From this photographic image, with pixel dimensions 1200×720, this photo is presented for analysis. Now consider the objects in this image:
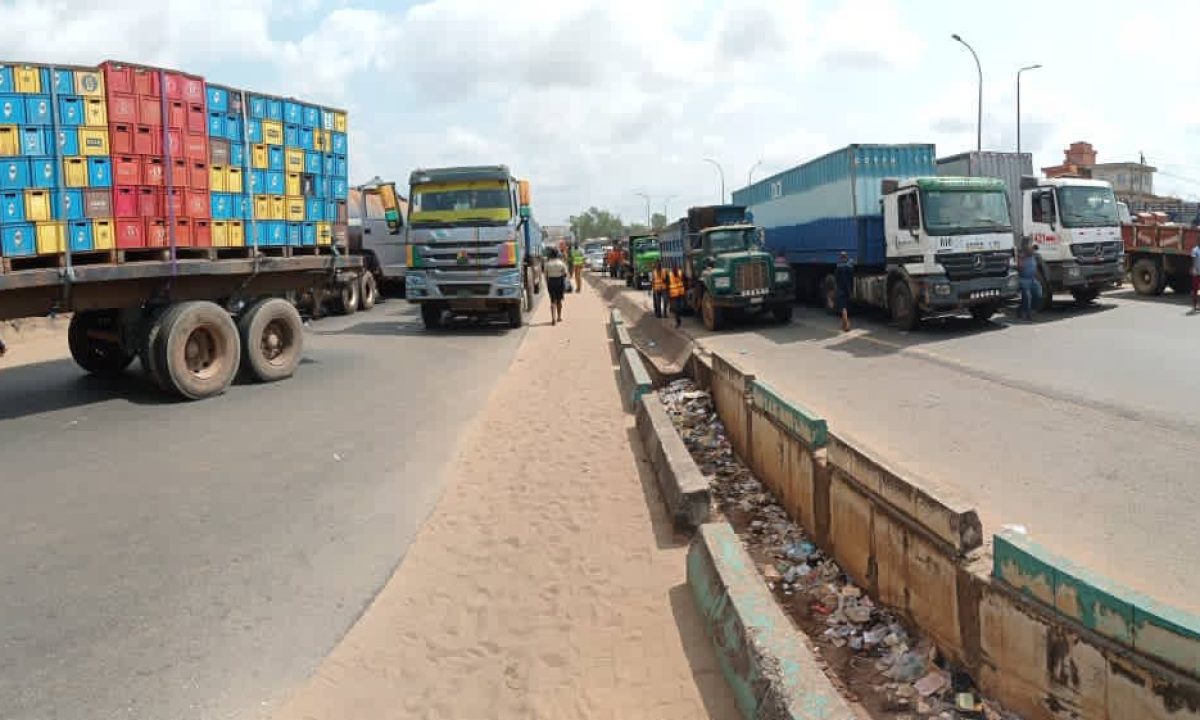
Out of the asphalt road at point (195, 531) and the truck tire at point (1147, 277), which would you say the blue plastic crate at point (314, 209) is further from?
the truck tire at point (1147, 277)

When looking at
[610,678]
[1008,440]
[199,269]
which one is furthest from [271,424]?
[1008,440]

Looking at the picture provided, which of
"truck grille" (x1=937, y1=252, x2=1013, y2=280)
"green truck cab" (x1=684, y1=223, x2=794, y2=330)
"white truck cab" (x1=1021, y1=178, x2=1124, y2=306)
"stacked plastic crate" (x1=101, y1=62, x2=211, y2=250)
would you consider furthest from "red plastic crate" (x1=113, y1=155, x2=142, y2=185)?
"white truck cab" (x1=1021, y1=178, x2=1124, y2=306)

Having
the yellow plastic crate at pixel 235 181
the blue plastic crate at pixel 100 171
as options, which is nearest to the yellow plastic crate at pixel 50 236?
the blue plastic crate at pixel 100 171

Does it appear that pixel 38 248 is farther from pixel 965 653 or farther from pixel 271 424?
pixel 965 653

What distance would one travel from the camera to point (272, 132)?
11.7 meters

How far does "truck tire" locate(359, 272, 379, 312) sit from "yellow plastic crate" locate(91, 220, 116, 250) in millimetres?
14703

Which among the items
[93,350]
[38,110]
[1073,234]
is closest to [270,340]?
[93,350]

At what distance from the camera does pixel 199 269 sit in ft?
34.1

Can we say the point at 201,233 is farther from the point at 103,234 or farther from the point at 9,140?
the point at 9,140

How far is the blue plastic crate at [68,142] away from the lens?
8.93 metres

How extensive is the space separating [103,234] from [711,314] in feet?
38.9

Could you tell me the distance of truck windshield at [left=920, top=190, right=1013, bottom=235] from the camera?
14953 mm

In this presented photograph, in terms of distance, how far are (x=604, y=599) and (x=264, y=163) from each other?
8966 mm

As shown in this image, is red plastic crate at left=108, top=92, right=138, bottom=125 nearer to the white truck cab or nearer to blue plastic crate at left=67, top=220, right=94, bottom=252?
blue plastic crate at left=67, top=220, right=94, bottom=252
